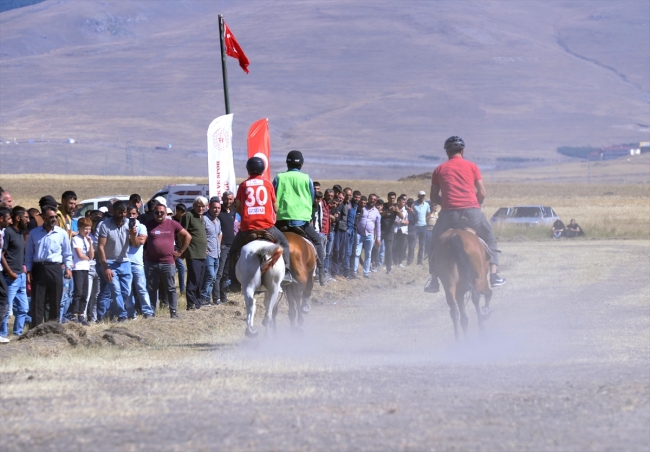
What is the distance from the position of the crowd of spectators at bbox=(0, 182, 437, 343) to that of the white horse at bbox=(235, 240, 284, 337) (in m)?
0.80

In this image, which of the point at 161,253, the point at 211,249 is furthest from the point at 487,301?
the point at 211,249

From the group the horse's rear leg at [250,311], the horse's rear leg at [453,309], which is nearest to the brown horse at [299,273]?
the horse's rear leg at [250,311]

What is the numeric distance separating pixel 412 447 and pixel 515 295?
14.1 metres

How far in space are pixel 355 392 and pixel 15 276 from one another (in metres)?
6.20

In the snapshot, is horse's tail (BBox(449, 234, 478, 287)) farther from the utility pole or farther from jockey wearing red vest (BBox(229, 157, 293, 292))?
the utility pole

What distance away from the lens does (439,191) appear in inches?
542

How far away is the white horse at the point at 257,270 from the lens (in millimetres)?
12809

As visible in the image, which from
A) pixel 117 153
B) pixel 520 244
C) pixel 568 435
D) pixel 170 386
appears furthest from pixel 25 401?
pixel 117 153

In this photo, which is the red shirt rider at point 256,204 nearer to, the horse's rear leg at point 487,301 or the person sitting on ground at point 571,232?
the horse's rear leg at point 487,301

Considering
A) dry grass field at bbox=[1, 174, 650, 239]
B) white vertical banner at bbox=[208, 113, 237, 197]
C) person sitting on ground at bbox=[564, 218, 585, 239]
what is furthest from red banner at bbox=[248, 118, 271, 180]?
person sitting on ground at bbox=[564, 218, 585, 239]

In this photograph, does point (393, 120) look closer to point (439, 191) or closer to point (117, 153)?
point (117, 153)

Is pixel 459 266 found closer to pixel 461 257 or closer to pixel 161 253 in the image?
pixel 461 257

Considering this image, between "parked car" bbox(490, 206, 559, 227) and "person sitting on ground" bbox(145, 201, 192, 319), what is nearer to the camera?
"person sitting on ground" bbox(145, 201, 192, 319)

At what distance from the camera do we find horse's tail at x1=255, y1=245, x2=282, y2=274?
41.9 feet
